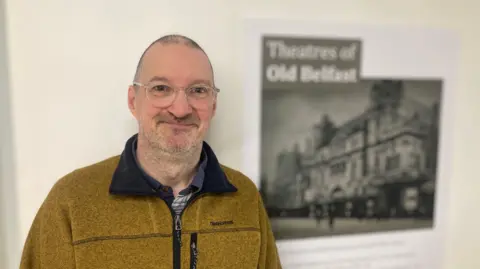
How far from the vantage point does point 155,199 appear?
0.87 meters

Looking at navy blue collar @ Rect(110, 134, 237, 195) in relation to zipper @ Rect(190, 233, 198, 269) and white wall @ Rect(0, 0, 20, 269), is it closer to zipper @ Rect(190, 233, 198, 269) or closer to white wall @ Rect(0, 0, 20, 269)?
zipper @ Rect(190, 233, 198, 269)

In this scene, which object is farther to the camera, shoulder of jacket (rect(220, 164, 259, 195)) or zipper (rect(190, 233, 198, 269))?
shoulder of jacket (rect(220, 164, 259, 195))

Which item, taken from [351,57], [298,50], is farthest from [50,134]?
[351,57]

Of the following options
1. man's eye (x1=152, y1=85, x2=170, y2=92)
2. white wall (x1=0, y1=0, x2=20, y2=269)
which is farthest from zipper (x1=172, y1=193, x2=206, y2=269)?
white wall (x1=0, y1=0, x2=20, y2=269)

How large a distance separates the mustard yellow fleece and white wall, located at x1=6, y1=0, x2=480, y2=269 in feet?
0.44

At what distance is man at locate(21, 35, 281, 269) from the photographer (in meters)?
0.83

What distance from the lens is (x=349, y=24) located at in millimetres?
1134

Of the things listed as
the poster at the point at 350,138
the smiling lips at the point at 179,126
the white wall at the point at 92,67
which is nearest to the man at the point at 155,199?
the smiling lips at the point at 179,126

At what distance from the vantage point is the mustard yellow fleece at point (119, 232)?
83cm

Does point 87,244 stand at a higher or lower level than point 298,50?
lower

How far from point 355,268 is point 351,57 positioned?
0.57 metres

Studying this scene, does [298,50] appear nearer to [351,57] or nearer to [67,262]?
[351,57]

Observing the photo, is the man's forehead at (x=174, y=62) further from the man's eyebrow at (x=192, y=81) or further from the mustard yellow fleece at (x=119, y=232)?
the mustard yellow fleece at (x=119, y=232)

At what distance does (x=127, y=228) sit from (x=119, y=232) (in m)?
0.02
